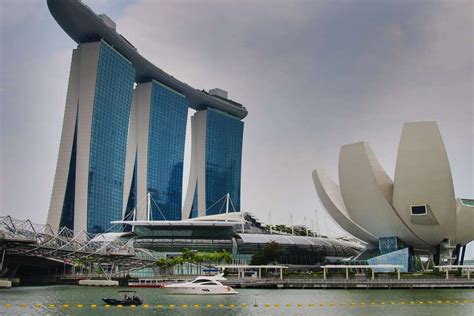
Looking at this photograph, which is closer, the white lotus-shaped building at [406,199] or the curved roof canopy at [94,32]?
the white lotus-shaped building at [406,199]

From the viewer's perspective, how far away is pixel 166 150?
14062cm

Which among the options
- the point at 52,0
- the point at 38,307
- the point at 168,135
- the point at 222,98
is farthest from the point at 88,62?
the point at 38,307

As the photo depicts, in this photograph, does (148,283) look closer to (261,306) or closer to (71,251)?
(71,251)

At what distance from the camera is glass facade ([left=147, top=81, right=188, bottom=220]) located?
135750 millimetres

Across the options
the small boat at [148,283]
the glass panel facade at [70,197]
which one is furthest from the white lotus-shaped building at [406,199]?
the glass panel facade at [70,197]

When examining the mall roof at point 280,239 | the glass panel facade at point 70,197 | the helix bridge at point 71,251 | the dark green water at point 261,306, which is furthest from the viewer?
the mall roof at point 280,239

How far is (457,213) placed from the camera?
81375mm

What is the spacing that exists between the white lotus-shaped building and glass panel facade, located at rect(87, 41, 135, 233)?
43785 millimetres

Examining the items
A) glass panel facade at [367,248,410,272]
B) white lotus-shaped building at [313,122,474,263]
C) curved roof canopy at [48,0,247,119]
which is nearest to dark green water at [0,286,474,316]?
Result: white lotus-shaped building at [313,122,474,263]

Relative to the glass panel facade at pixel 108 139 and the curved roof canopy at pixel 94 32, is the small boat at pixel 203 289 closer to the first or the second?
the glass panel facade at pixel 108 139

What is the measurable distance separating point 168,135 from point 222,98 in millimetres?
26918

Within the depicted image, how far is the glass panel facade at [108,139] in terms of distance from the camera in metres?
110

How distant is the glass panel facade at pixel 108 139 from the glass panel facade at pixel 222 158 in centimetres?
4147

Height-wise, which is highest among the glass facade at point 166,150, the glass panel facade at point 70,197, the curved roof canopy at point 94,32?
the curved roof canopy at point 94,32
